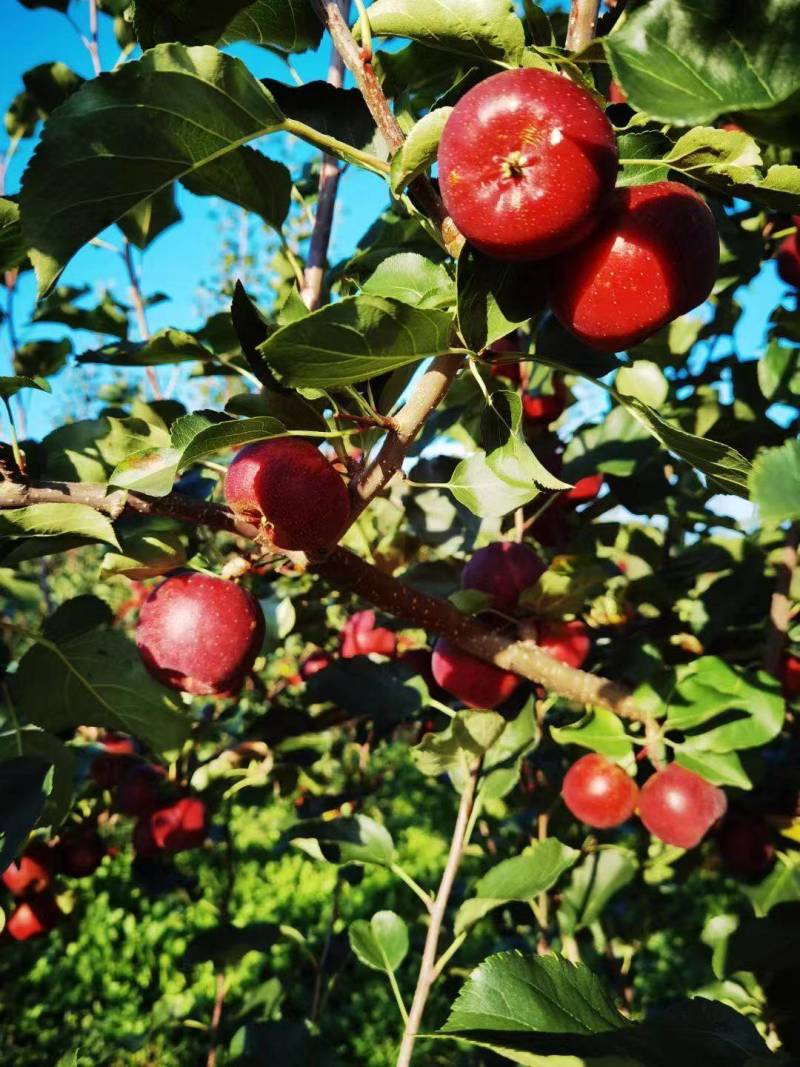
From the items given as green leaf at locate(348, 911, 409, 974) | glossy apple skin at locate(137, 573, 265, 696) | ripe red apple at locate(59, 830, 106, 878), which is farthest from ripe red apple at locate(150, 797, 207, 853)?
glossy apple skin at locate(137, 573, 265, 696)

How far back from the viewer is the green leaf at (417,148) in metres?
0.62

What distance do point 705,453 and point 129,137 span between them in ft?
1.78

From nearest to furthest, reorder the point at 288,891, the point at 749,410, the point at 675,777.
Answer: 1. the point at 675,777
2. the point at 749,410
3. the point at 288,891

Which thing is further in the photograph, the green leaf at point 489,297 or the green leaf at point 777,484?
the green leaf at point 489,297

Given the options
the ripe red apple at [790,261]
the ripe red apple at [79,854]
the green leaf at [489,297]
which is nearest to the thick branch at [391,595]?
the green leaf at [489,297]

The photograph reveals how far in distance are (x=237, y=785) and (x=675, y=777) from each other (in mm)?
1009

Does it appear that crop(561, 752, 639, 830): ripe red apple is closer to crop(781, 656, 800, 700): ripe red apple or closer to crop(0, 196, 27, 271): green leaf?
crop(781, 656, 800, 700): ripe red apple

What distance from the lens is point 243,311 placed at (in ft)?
2.45

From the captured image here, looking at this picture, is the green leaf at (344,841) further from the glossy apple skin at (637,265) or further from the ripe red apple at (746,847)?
the glossy apple skin at (637,265)

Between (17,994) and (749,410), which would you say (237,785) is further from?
(17,994)

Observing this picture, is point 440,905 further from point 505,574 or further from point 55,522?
point 55,522

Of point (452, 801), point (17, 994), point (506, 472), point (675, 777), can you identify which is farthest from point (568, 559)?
point (452, 801)

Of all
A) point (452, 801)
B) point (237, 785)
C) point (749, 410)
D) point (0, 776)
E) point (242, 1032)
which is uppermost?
point (0, 776)

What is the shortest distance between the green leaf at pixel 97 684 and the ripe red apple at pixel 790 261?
4.49 ft
